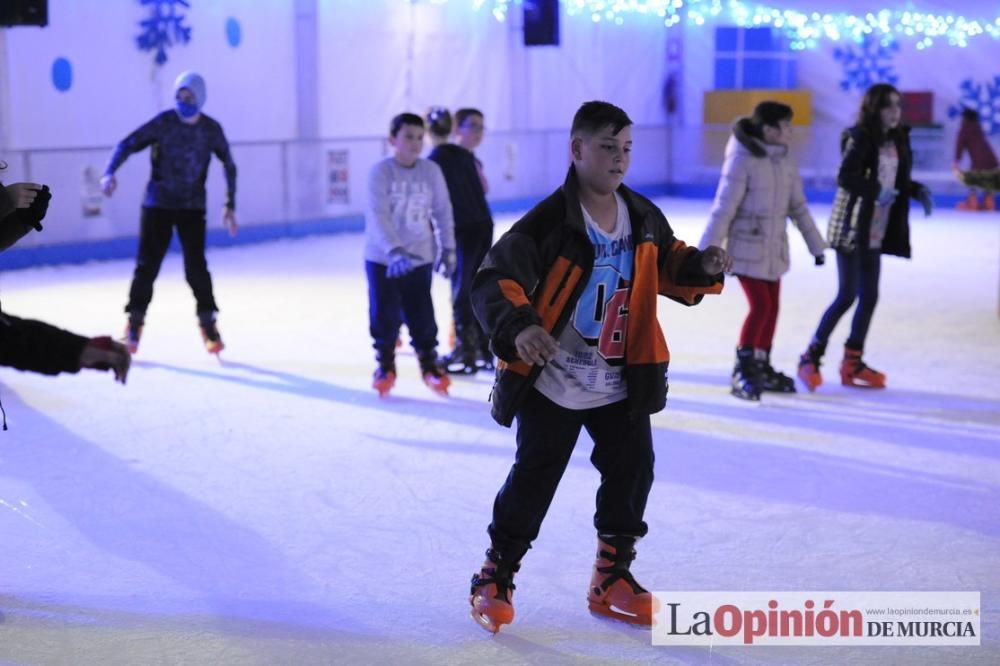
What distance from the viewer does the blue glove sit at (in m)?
5.29

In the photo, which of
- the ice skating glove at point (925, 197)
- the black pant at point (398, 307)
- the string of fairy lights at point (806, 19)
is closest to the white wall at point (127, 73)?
the string of fairy lights at point (806, 19)

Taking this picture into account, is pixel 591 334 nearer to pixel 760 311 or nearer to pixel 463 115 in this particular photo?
pixel 760 311

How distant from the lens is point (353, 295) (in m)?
8.95

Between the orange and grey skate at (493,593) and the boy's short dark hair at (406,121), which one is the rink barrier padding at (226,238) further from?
the orange and grey skate at (493,593)

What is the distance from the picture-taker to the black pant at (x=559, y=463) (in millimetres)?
3084

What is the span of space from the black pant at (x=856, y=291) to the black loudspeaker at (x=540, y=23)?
26.7 feet

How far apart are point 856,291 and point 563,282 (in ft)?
10.7

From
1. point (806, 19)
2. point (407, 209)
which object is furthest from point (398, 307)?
point (806, 19)

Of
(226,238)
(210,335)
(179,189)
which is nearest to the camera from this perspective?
(179,189)

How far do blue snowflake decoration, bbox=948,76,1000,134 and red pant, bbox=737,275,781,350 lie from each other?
11.9 meters

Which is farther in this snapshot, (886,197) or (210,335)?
(210,335)

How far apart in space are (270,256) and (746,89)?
9022 millimetres

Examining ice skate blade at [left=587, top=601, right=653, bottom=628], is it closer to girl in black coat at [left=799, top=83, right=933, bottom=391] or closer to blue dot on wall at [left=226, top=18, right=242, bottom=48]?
girl in black coat at [left=799, top=83, right=933, bottom=391]

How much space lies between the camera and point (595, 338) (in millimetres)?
3055
